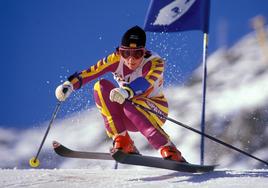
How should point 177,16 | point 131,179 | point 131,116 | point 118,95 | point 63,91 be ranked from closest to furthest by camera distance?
1. point 131,179
2. point 118,95
3. point 131,116
4. point 63,91
5. point 177,16

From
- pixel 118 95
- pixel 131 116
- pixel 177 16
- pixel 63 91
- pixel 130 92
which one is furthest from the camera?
pixel 177 16

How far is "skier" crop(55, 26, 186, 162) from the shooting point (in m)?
6.12

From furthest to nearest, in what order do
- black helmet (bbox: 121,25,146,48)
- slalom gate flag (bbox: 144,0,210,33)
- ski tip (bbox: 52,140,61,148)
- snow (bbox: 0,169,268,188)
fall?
slalom gate flag (bbox: 144,0,210,33)
ski tip (bbox: 52,140,61,148)
black helmet (bbox: 121,25,146,48)
snow (bbox: 0,169,268,188)

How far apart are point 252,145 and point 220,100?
44.2 ft

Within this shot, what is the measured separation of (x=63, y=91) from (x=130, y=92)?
1.00 metres

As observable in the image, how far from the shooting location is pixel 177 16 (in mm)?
8055

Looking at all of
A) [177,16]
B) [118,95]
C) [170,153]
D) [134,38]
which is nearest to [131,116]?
[118,95]

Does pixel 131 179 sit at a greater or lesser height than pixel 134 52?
lesser

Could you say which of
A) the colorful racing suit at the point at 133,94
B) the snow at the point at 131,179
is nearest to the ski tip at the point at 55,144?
the snow at the point at 131,179

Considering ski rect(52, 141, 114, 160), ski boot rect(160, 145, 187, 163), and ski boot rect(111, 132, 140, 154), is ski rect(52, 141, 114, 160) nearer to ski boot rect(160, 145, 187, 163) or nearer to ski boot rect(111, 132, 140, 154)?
ski boot rect(111, 132, 140, 154)

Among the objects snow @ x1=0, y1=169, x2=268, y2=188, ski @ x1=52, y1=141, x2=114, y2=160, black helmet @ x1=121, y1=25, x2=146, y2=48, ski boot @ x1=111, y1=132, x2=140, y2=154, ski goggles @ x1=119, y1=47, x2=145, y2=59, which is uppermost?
black helmet @ x1=121, y1=25, x2=146, y2=48

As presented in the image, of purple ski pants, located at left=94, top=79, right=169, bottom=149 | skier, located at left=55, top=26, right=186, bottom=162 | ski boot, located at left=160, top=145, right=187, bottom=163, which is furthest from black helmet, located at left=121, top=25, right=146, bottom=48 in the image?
ski boot, located at left=160, top=145, right=187, bottom=163

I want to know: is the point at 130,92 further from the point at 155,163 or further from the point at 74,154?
the point at 74,154

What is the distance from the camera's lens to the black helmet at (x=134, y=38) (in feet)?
21.0
